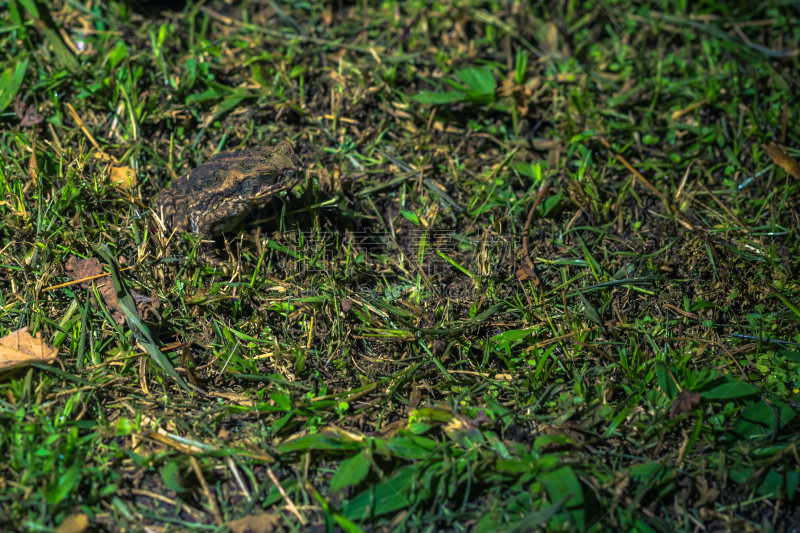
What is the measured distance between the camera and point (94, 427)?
105 inches

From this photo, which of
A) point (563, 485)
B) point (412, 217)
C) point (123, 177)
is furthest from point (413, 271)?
point (123, 177)

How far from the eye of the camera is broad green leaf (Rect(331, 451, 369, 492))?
8.21 feet

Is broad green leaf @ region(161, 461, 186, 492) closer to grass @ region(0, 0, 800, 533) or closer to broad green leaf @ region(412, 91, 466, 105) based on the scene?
grass @ region(0, 0, 800, 533)

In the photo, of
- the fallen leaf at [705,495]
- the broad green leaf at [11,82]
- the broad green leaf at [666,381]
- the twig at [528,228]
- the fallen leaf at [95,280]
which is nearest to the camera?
the fallen leaf at [705,495]

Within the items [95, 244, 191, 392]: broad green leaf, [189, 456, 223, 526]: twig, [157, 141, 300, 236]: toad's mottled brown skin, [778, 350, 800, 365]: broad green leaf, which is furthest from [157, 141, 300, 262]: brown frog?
[778, 350, 800, 365]: broad green leaf

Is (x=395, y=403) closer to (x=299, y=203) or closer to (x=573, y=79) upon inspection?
(x=299, y=203)

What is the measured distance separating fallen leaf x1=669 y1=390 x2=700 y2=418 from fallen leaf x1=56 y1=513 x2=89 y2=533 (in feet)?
8.57

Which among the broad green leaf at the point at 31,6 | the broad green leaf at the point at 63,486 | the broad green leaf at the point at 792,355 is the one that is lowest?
the broad green leaf at the point at 792,355

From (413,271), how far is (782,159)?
268cm

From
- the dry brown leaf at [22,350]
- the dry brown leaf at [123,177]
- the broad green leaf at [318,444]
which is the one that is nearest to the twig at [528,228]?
the broad green leaf at [318,444]

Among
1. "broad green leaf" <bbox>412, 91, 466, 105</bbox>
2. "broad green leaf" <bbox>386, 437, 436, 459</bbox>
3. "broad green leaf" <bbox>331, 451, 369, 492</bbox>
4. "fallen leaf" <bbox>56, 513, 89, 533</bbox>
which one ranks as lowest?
"broad green leaf" <bbox>386, 437, 436, 459</bbox>

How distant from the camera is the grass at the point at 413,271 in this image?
2.55 meters

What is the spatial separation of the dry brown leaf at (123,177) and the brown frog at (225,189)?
0.22 meters

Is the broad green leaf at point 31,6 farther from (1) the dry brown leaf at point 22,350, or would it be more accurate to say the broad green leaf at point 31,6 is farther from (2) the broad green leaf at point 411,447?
(2) the broad green leaf at point 411,447
